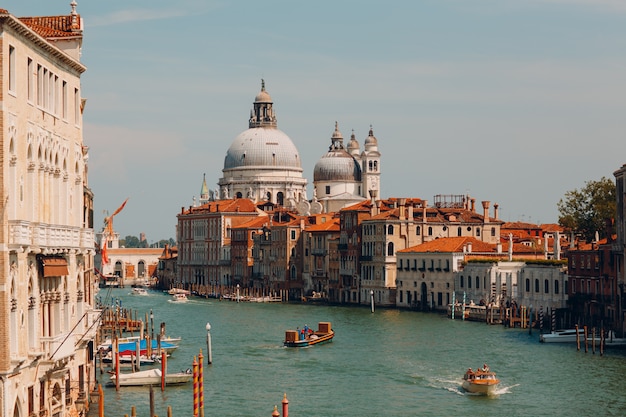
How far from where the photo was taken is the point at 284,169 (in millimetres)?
115625

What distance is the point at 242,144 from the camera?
381 feet

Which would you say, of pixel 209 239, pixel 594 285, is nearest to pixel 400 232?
pixel 594 285

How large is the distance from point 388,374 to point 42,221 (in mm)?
18483

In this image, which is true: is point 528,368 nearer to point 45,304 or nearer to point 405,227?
point 45,304

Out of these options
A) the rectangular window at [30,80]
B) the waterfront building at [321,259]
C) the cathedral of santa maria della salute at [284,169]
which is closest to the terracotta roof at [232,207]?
the cathedral of santa maria della salute at [284,169]

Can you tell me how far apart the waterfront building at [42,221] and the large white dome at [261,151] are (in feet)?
299

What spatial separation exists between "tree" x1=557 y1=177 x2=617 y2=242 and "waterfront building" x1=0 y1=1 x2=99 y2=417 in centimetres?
4066

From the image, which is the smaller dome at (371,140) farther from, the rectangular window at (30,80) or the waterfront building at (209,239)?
the rectangular window at (30,80)

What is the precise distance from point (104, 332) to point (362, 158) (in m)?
64.3

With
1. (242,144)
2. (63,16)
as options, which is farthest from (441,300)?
(242,144)

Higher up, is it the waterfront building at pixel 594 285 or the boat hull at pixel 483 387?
the waterfront building at pixel 594 285

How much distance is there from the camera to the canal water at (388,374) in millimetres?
30531

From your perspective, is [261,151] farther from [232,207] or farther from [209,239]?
[209,239]

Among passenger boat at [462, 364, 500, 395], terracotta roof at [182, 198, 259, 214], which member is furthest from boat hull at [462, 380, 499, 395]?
terracotta roof at [182, 198, 259, 214]
